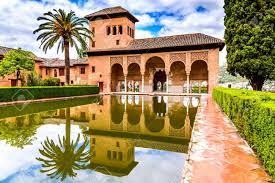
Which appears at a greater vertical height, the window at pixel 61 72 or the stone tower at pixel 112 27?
the stone tower at pixel 112 27

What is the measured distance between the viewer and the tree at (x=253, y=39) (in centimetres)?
2119

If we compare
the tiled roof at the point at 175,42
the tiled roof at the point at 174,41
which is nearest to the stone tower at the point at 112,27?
the tiled roof at the point at 175,42

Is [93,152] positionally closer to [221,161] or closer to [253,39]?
[221,161]

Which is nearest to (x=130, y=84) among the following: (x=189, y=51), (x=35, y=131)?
(x=189, y=51)

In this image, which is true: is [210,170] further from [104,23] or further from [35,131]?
[104,23]

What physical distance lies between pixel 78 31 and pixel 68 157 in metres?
25.7

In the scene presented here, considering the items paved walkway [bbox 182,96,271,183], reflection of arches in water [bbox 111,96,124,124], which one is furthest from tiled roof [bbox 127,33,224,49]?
paved walkway [bbox 182,96,271,183]

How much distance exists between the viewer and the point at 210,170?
4133 millimetres

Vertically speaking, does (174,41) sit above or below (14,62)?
above

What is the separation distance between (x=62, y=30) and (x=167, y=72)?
47.8ft

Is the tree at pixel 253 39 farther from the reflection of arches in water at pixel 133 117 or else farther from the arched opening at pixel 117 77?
the arched opening at pixel 117 77

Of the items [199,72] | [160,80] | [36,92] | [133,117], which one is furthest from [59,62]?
[133,117]

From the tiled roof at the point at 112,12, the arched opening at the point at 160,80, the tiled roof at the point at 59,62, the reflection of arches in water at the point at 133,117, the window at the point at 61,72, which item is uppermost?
the tiled roof at the point at 112,12

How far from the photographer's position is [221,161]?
4.58 meters
